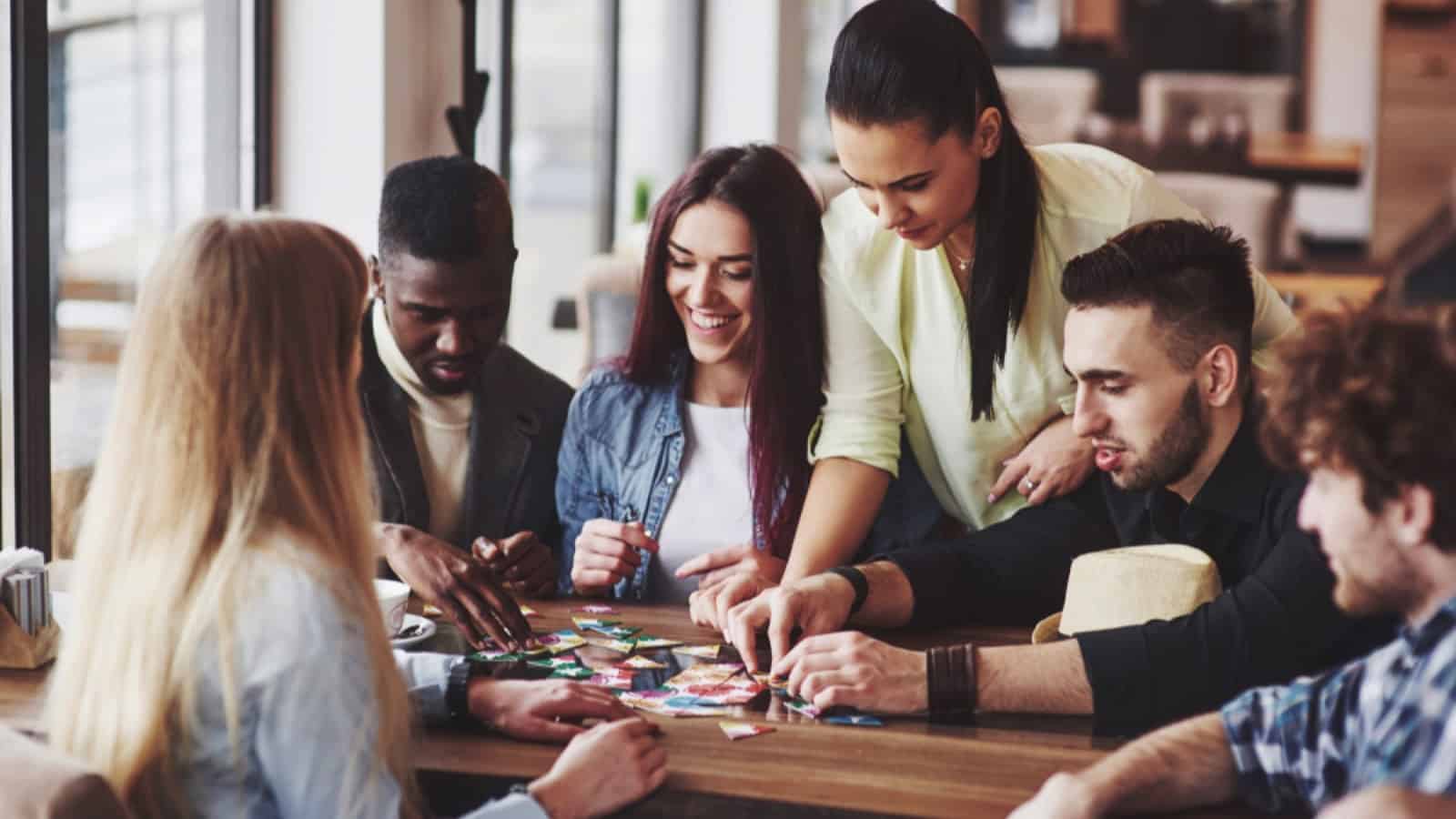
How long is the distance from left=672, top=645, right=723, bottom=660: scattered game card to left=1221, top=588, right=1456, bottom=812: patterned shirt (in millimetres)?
713

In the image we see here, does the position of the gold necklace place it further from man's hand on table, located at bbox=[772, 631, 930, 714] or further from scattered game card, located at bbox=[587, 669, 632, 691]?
scattered game card, located at bbox=[587, 669, 632, 691]

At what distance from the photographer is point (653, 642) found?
7.53 ft

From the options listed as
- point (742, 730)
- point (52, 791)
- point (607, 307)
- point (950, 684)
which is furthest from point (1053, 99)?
point (52, 791)

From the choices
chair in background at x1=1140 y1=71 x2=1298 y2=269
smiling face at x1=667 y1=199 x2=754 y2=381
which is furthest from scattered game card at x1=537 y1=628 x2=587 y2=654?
chair in background at x1=1140 y1=71 x2=1298 y2=269

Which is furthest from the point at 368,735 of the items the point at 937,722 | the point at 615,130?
the point at 615,130

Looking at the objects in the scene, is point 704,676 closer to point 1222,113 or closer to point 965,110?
point 965,110

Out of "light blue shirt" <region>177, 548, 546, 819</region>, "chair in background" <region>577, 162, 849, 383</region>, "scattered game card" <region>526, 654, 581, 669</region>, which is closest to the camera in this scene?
"light blue shirt" <region>177, 548, 546, 819</region>

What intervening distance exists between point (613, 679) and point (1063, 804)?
658mm

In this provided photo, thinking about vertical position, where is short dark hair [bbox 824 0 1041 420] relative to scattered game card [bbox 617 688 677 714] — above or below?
above

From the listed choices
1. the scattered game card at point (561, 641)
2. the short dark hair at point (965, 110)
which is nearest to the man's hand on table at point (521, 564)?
the scattered game card at point (561, 641)

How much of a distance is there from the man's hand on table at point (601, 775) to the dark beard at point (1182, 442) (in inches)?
32.1

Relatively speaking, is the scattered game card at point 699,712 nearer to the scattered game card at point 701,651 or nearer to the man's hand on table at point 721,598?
the scattered game card at point 701,651

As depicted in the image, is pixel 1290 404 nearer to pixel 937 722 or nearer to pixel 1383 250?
pixel 937 722

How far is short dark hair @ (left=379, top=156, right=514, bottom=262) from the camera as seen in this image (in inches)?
106
